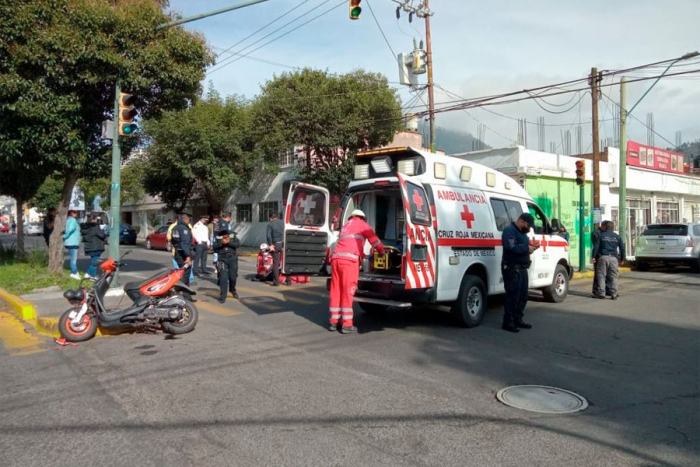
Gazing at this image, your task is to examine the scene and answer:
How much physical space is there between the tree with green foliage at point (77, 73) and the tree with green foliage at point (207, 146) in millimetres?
10725

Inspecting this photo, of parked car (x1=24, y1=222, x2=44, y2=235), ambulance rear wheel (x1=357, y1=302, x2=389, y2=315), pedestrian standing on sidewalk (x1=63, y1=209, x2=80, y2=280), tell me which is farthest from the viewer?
parked car (x1=24, y1=222, x2=44, y2=235)

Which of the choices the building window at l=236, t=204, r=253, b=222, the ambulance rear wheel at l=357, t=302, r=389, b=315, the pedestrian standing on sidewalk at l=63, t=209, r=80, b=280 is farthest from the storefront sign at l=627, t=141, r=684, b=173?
the pedestrian standing on sidewalk at l=63, t=209, r=80, b=280

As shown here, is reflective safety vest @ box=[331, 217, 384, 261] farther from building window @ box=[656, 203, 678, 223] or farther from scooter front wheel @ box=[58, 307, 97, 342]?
building window @ box=[656, 203, 678, 223]

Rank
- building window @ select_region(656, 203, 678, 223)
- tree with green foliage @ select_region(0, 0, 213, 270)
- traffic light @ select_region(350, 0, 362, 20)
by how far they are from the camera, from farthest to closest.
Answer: building window @ select_region(656, 203, 678, 223), traffic light @ select_region(350, 0, 362, 20), tree with green foliage @ select_region(0, 0, 213, 270)

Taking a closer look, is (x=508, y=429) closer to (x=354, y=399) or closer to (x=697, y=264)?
(x=354, y=399)

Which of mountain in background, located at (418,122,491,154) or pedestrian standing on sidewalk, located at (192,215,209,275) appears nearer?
pedestrian standing on sidewalk, located at (192,215,209,275)

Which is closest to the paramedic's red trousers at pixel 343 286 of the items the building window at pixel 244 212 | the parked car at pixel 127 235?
the building window at pixel 244 212

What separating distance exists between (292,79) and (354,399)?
64.1ft

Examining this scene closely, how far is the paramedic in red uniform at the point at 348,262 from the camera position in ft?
25.5

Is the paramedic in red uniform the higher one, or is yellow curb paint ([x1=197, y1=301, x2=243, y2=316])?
the paramedic in red uniform

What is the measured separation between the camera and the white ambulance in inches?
303

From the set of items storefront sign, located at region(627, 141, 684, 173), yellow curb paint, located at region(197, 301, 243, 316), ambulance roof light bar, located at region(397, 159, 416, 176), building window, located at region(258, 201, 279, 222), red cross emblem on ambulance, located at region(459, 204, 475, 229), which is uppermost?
storefront sign, located at region(627, 141, 684, 173)

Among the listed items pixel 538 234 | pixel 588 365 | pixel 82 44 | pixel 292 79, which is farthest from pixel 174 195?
pixel 588 365

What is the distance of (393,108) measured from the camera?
23.0 meters
